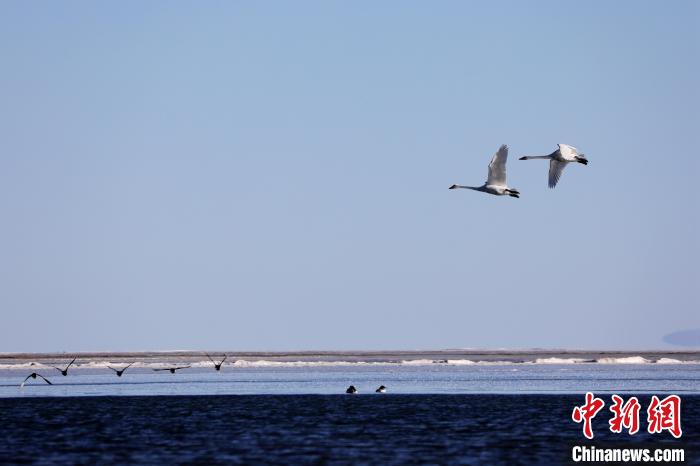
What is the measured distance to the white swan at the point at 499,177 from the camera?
53.2 metres

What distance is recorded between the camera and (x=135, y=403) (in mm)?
67688

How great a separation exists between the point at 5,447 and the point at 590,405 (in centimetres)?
2427

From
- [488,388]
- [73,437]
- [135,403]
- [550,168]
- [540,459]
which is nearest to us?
[540,459]

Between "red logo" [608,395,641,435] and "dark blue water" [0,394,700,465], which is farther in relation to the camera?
"red logo" [608,395,641,435]

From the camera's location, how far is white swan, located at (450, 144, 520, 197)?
175ft

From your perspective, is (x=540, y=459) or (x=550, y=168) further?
(x=550, y=168)

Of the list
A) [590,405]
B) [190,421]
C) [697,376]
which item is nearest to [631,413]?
[590,405]

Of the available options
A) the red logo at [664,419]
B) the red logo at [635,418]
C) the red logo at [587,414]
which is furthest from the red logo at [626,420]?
the red logo at [587,414]

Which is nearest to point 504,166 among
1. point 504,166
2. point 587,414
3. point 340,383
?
point 504,166

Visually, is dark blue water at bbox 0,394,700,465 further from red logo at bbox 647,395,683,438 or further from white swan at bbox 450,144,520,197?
white swan at bbox 450,144,520,197

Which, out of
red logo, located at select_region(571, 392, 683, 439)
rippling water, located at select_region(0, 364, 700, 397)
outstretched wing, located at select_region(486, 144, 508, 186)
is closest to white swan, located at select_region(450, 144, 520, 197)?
outstretched wing, located at select_region(486, 144, 508, 186)

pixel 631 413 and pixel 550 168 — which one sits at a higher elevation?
pixel 550 168

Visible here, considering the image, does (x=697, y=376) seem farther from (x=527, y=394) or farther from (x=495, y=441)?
(x=495, y=441)

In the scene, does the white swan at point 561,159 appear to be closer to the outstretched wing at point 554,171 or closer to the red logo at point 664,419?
the outstretched wing at point 554,171
